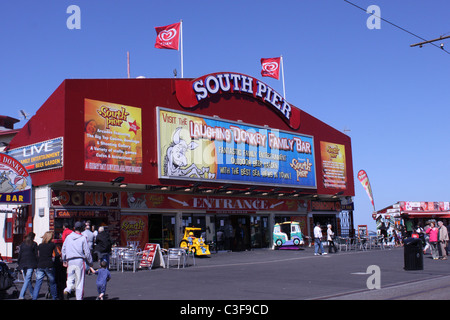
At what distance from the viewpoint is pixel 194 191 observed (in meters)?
31.5

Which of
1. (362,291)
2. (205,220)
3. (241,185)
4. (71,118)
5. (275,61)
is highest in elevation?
(275,61)

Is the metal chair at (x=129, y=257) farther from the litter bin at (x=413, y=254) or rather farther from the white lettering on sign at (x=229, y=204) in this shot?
the white lettering on sign at (x=229, y=204)

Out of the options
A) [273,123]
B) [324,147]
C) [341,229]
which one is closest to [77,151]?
[273,123]

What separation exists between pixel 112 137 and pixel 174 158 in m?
4.23

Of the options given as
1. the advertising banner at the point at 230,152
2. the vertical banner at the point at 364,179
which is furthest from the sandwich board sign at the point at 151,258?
the vertical banner at the point at 364,179

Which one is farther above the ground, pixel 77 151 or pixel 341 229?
pixel 77 151

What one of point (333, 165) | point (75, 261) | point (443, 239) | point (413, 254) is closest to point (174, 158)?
point (443, 239)

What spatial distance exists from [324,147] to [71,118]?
22.8 m

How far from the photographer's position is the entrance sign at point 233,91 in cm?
3095

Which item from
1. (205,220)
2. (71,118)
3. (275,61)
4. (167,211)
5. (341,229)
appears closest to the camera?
(71,118)

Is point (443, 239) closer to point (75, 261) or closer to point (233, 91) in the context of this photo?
point (233, 91)

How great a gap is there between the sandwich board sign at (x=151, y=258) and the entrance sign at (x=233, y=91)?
11420 millimetres
